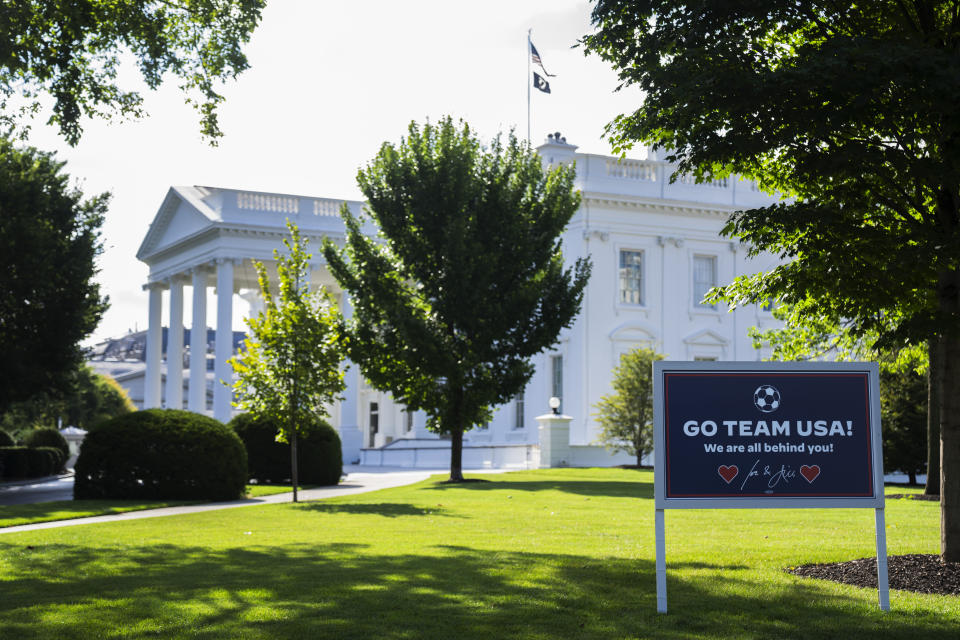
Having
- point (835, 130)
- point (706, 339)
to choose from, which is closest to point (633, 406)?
point (706, 339)

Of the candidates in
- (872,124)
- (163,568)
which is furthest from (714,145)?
(163,568)

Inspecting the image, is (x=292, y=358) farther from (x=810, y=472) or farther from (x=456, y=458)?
(x=810, y=472)

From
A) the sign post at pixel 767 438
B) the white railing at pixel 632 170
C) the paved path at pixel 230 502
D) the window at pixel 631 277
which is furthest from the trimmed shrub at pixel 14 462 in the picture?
the sign post at pixel 767 438

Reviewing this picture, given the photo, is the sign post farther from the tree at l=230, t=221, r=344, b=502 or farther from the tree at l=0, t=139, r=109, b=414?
the tree at l=0, t=139, r=109, b=414

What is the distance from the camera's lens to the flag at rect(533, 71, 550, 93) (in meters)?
44.2

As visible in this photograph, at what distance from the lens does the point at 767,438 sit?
26.5 feet

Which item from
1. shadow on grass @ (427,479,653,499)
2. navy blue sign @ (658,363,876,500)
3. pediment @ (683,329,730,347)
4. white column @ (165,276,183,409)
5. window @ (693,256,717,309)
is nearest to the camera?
navy blue sign @ (658,363,876,500)

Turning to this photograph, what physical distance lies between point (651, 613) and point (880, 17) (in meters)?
5.75

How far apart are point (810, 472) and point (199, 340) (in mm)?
46624

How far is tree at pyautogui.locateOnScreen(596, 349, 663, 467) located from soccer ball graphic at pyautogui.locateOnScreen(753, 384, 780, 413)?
29.8 metres

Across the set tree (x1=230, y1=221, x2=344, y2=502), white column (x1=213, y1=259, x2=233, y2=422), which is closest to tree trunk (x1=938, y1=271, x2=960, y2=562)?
tree (x1=230, y1=221, x2=344, y2=502)

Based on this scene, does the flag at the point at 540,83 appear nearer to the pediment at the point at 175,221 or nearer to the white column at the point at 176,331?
the pediment at the point at 175,221

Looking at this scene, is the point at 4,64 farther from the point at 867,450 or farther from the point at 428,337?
the point at 428,337

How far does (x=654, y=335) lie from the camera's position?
46844 millimetres
